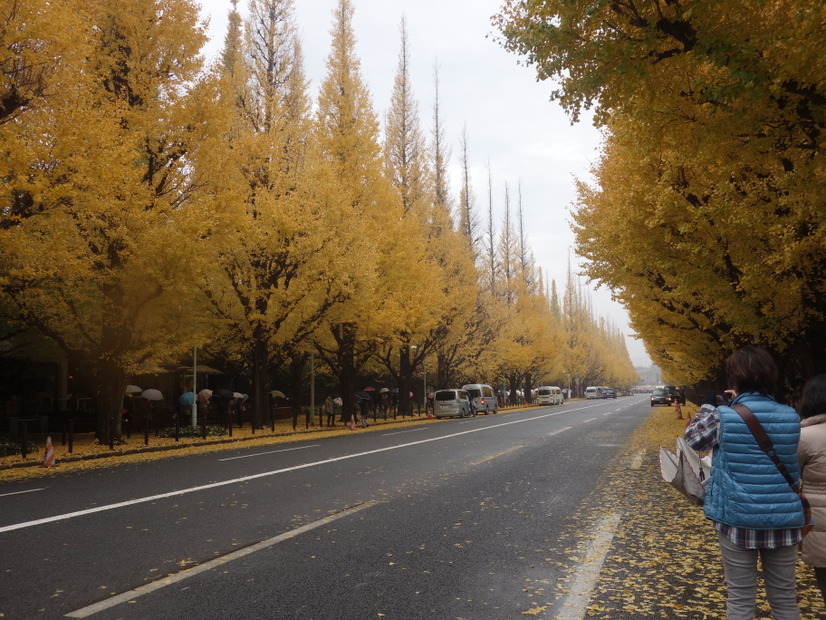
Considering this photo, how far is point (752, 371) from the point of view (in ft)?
10.1

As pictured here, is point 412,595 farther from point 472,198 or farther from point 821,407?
point 472,198

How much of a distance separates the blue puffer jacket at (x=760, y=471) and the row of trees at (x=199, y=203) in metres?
12.4

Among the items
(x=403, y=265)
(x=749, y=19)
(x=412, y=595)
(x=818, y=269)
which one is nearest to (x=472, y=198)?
(x=403, y=265)

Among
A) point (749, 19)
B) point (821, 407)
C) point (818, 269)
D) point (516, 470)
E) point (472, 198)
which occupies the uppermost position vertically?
point (472, 198)

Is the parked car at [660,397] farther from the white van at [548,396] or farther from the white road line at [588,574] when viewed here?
the white road line at [588,574]

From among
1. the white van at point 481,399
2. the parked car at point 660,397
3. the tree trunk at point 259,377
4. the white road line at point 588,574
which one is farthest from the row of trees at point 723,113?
the parked car at point 660,397

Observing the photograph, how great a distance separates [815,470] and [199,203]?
53.1ft

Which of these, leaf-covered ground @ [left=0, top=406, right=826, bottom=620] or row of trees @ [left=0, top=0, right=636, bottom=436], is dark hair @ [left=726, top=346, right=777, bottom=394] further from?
row of trees @ [left=0, top=0, right=636, bottom=436]

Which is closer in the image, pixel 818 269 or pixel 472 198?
pixel 818 269

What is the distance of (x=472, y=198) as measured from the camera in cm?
4700

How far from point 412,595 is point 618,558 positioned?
2066 millimetres

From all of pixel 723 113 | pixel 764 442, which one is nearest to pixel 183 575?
pixel 764 442

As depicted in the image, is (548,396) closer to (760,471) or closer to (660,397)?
(660,397)

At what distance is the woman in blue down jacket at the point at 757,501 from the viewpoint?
2.94 metres
